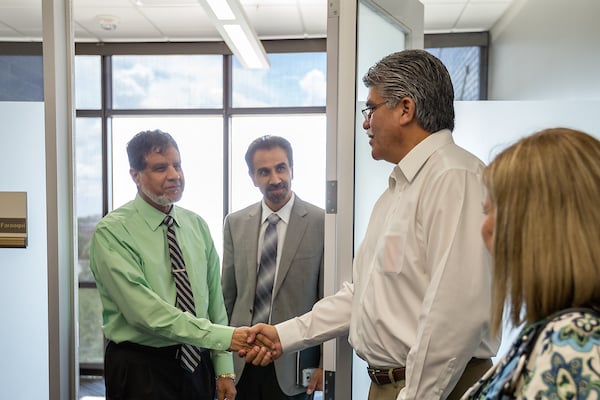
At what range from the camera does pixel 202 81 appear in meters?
4.73

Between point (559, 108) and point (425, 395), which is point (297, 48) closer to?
point (559, 108)

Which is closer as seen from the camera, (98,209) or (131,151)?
(131,151)

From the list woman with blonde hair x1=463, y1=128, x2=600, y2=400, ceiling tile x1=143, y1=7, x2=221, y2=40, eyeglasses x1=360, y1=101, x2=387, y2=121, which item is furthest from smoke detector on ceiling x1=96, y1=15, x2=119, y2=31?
woman with blonde hair x1=463, y1=128, x2=600, y2=400

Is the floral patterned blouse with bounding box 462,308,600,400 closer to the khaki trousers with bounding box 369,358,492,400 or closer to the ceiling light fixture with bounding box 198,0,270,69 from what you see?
the khaki trousers with bounding box 369,358,492,400

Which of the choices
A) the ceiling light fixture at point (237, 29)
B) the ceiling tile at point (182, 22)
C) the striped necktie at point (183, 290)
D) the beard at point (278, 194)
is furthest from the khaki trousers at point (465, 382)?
the ceiling tile at point (182, 22)

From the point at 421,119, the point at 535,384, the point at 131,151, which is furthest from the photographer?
the point at 131,151

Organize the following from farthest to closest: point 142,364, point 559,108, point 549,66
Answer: point 549,66, point 559,108, point 142,364

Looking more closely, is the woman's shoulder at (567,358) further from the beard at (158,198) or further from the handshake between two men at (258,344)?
the beard at (158,198)

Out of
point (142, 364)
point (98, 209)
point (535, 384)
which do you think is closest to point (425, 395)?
point (535, 384)

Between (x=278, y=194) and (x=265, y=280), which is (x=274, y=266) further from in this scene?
(x=278, y=194)

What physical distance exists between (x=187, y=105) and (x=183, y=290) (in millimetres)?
3148

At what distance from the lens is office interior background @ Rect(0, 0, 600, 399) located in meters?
1.85

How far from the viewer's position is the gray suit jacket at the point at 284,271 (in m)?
2.18

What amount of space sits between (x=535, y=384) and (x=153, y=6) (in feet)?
12.5
